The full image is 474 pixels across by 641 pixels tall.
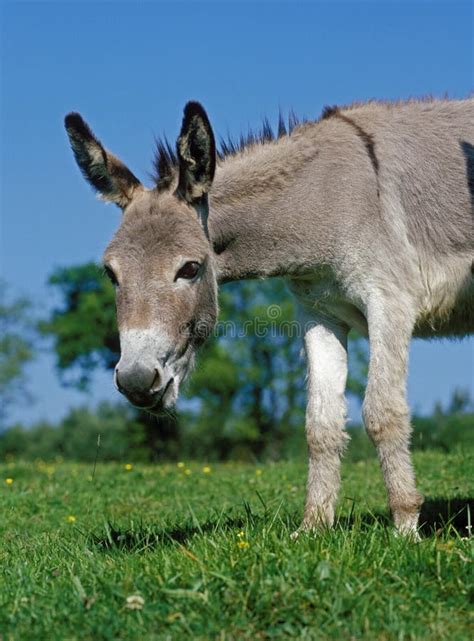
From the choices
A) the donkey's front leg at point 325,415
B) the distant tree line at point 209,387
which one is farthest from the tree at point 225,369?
the donkey's front leg at point 325,415

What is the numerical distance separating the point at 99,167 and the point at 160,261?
0.99m

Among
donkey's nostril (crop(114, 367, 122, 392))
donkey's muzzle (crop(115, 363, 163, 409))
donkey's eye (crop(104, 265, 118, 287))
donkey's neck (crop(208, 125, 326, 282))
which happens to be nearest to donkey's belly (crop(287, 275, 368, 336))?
donkey's neck (crop(208, 125, 326, 282))

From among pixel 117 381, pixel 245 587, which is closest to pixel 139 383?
pixel 117 381

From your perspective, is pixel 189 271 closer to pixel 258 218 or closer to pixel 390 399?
pixel 258 218

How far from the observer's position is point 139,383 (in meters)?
4.76

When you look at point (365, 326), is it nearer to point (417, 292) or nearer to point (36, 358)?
point (417, 292)

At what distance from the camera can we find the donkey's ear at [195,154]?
529cm

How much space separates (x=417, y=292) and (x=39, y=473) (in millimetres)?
7116

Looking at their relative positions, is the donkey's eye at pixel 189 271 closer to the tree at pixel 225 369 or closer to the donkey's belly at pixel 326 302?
the donkey's belly at pixel 326 302

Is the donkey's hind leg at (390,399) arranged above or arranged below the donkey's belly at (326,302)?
below

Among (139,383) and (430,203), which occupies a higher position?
(430,203)

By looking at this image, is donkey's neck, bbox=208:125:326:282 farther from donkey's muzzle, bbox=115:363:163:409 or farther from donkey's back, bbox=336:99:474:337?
donkey's muzzle, bbox=115:363:163:409

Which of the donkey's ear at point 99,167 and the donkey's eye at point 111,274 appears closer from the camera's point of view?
the donkey's eye at point 111,274

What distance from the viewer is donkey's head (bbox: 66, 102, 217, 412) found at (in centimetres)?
489
